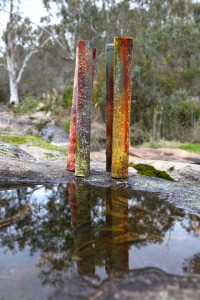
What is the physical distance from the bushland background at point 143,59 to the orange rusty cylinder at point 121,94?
20.2 feet

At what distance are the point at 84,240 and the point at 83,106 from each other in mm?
1457

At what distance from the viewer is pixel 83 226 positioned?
197 centimetres

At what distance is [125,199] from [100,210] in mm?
293

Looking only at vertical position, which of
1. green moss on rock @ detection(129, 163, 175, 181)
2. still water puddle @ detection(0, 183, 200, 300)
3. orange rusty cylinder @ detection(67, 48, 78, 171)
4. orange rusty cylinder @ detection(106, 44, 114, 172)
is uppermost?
orange rusty cylinder @ detection(106, 44, 114, 172)

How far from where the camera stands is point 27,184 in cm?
294

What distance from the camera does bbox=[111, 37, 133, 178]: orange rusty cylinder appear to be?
2848mm

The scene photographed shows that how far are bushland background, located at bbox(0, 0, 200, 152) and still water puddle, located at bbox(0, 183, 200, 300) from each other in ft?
22.1

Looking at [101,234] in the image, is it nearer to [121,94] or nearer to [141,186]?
[141,186]

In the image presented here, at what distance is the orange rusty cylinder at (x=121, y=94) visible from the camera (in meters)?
2.85

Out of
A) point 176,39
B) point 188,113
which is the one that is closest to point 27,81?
point 176,39

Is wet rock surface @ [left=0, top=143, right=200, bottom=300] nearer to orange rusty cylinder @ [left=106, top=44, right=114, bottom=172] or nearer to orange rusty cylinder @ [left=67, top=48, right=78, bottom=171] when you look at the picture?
orange rusty cylinder @ [left=67, top=48, right=78, bottom=171]

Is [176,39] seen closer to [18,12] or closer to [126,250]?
[18,12]

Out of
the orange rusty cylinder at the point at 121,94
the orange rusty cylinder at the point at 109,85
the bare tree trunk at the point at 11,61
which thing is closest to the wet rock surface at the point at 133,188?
the orange rusty cylinder at the point at 121,94

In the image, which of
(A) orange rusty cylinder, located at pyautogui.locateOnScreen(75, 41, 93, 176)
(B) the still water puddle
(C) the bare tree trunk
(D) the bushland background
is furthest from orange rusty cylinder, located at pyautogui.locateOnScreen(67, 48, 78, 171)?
(C) the bare tree trunk
